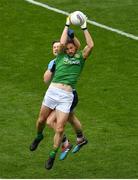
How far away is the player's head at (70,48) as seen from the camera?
587 inches

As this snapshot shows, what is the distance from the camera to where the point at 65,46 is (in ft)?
48.9

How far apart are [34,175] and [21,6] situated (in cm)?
1287

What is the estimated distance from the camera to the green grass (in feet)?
52.9

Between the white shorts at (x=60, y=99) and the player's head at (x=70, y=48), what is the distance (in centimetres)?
73

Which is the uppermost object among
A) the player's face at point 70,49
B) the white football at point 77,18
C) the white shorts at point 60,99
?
the white football at point 77,18

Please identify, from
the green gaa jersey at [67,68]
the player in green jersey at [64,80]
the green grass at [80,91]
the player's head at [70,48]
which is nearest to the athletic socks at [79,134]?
the green grass at [80,91]

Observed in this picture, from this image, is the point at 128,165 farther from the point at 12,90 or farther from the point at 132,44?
the point at 132,44

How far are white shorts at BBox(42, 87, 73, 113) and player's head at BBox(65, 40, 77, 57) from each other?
2.38ft

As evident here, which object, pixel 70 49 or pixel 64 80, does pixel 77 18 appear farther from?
pixel 64 80

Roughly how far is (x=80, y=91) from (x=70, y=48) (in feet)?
19.2

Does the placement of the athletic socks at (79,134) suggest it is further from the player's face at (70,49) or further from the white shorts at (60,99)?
the player's face at (70,49)

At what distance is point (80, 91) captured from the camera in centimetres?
2072

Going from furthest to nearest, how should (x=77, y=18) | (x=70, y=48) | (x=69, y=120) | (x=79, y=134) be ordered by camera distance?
(x=79, y=134), (x=69, y=120), (x=70, y=48), (x=77, y=18)

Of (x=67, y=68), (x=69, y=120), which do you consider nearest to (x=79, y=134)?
(x=69, y=120)
